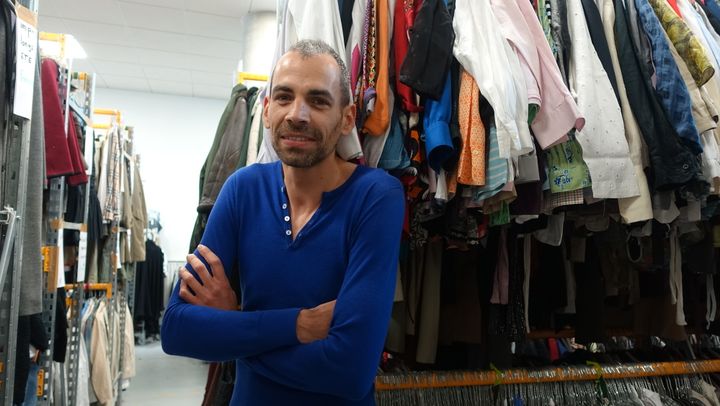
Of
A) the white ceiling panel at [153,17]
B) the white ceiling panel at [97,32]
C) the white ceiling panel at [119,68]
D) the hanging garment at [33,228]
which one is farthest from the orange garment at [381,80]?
the white ceiling panel at [119,68]

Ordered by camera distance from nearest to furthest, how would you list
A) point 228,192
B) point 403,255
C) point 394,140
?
point 228,192, point 394,140, point 403,255

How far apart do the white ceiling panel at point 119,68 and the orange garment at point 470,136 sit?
21.3 feet

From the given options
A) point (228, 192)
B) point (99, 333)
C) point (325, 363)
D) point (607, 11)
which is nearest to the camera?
point (325, 363)

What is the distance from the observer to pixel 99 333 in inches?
146

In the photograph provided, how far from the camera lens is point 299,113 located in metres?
1.22

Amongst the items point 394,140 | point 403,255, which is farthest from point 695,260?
point 394,140

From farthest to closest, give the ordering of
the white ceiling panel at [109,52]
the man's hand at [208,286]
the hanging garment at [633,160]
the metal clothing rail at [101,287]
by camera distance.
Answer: the white ceiling panel at [109,52]
the metal clothing rail at [101,287]
the hanging garment at [633,160]
the man's hand at [208,286]

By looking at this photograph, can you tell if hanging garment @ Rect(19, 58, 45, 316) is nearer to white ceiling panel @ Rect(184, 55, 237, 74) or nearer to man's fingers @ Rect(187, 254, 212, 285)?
man's fingers @ Rect(187, 254, 212, 285)

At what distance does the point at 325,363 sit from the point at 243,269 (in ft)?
1.16

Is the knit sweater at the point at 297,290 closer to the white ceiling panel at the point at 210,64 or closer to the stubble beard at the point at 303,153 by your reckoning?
the stubble beard at the point at 303,153

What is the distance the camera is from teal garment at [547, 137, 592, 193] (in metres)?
1.52

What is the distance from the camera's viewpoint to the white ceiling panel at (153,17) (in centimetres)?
515

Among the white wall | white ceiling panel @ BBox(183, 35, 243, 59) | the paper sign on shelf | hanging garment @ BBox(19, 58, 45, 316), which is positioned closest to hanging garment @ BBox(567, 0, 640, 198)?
the paper sign on shelf

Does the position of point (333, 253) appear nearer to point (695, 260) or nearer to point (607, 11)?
point (607, 11)
